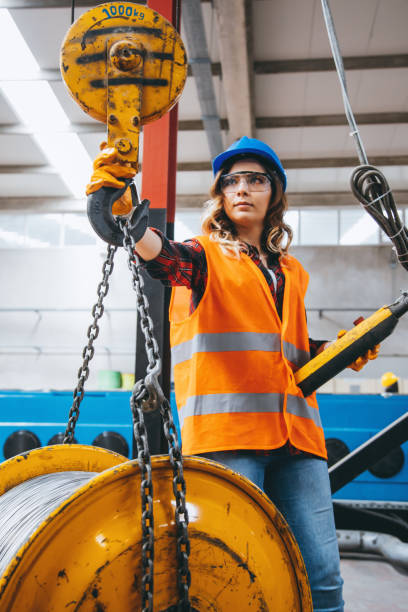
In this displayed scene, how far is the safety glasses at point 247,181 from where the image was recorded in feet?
6.56

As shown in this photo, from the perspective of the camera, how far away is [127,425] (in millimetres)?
4371

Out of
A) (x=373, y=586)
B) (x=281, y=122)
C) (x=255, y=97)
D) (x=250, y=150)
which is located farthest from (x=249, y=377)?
(x=281, y=122)

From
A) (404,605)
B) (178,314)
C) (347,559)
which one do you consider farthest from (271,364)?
(347,559)

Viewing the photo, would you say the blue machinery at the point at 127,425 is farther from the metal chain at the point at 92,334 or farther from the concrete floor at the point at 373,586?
the metal chain at the point at 92,334

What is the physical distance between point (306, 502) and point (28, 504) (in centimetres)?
86

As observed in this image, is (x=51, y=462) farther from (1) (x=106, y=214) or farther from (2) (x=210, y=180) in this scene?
(2) (x=210, y=180)

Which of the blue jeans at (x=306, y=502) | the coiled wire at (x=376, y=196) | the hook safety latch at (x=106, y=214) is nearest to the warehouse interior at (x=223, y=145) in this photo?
the coiled wire at (x=376, y=196)

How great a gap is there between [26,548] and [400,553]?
3319 millimetres

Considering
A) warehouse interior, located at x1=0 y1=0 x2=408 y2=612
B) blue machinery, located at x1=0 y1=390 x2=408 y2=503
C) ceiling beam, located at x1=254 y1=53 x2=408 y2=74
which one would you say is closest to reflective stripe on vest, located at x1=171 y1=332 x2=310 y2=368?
warehouse interior, located at x1=0 y1=0 x2=408 y2=612

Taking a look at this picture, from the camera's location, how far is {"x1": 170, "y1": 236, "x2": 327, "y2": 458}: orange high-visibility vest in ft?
5.36

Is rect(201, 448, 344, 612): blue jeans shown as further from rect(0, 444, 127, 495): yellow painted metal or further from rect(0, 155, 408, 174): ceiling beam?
rect(0, 155, 408, 174): ceiling beam

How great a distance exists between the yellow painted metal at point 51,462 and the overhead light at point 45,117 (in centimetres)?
680

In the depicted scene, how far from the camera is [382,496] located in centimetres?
415

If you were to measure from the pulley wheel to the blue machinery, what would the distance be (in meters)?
3.20
